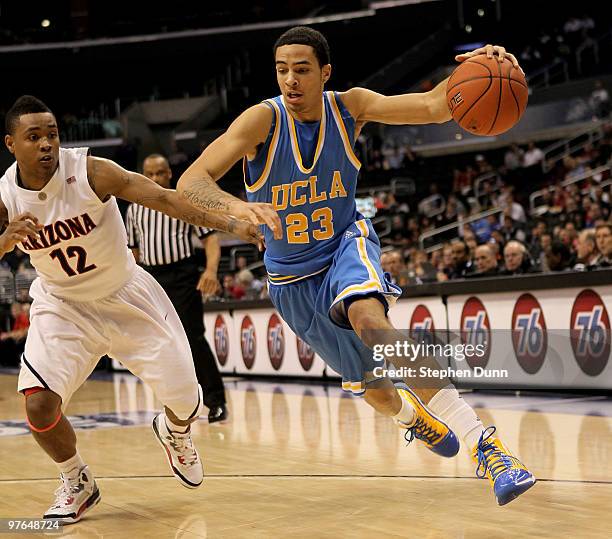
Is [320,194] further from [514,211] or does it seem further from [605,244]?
[514,211]

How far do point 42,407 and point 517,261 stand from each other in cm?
593

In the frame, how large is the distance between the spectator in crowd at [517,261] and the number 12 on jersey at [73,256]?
5562 millimetres

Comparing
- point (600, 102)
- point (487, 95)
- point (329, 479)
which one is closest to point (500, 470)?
point (329, 479)

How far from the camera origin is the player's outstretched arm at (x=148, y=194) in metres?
3.86

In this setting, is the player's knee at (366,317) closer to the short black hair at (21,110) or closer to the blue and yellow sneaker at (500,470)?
the blue and yellow sneaker at (500,470)

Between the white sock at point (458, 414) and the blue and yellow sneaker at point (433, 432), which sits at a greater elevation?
the white sock at point (458, 414)

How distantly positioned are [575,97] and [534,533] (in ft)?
63.4

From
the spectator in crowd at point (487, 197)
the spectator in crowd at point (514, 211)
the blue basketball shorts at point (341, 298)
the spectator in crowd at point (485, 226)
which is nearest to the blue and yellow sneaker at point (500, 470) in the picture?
the blue basketball shorts at point (341, 298)

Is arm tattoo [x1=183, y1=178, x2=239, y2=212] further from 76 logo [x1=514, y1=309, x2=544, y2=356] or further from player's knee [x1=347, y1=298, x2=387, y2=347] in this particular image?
76 logo [x1=514, y1=309, x2=544, y2=356]

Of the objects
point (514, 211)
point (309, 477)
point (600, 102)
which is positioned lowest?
point (309, 477)

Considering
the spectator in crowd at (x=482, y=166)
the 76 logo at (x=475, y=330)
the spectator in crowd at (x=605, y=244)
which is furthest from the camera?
the spectator in crowd at (x=482, y=166)

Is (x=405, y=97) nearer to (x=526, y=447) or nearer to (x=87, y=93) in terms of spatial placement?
(x=526, y=447)

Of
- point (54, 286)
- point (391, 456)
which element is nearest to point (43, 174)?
point (54, 286)

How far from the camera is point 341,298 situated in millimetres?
3930
